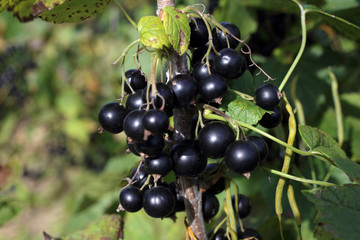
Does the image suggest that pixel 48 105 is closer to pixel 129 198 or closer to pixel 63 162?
pixel 63 162

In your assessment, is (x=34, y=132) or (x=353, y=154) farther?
(x=34, y=132)

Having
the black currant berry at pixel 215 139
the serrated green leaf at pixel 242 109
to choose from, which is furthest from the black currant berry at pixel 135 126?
the serrated green leaf at pixel 242 109

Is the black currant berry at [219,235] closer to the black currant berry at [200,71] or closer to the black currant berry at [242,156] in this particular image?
the black currant berry at [242,156]

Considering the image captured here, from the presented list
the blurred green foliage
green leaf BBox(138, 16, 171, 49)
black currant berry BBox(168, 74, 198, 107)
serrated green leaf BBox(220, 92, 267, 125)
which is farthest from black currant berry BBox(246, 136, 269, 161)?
the blurred green foliage

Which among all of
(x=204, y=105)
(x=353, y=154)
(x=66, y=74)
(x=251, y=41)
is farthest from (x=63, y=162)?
(x=204, y=105)

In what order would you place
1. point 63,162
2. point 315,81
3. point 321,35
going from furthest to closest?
1. point 63,162
2. point 321,35
3. point 315,81

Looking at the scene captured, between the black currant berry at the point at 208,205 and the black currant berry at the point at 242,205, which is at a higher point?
the black currant berry at the point at 208,205

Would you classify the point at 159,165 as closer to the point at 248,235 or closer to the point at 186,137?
the point at 186,137
